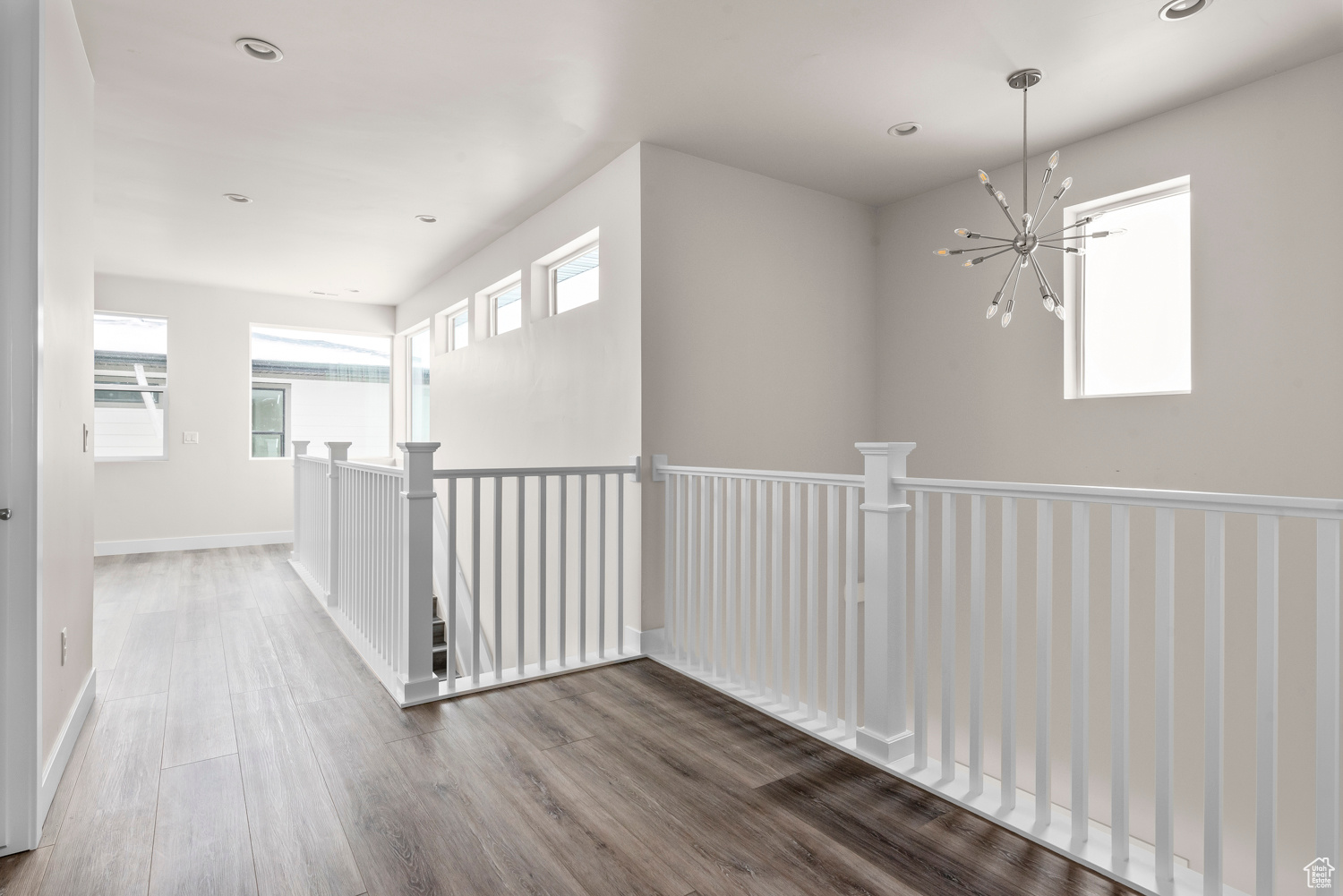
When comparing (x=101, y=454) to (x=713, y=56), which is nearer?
(x=713, y=56)

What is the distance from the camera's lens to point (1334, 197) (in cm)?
264

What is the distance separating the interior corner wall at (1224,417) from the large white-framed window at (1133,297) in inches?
3.3

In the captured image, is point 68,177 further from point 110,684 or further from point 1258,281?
point 1258,281

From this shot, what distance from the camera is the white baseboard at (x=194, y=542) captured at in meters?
6.19

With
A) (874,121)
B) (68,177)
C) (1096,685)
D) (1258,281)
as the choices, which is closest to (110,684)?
(68,177)

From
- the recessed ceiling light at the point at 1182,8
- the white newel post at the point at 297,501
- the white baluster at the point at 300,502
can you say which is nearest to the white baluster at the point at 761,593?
the recessed ceiling light at the point at 1182,8

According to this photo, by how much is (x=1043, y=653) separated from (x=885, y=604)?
48cm

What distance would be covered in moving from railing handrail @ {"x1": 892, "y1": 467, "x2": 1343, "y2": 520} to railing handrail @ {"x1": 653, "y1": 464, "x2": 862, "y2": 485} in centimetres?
29

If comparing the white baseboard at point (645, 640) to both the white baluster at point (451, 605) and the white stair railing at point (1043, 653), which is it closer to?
the white stair railing at point (1043, 653)

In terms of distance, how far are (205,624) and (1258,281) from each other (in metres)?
5.39

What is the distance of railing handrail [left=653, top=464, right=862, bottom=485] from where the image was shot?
243 cm

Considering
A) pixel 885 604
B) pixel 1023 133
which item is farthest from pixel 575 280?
pixel 885 604

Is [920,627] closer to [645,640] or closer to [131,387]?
[645,640]

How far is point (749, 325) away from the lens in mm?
3824
